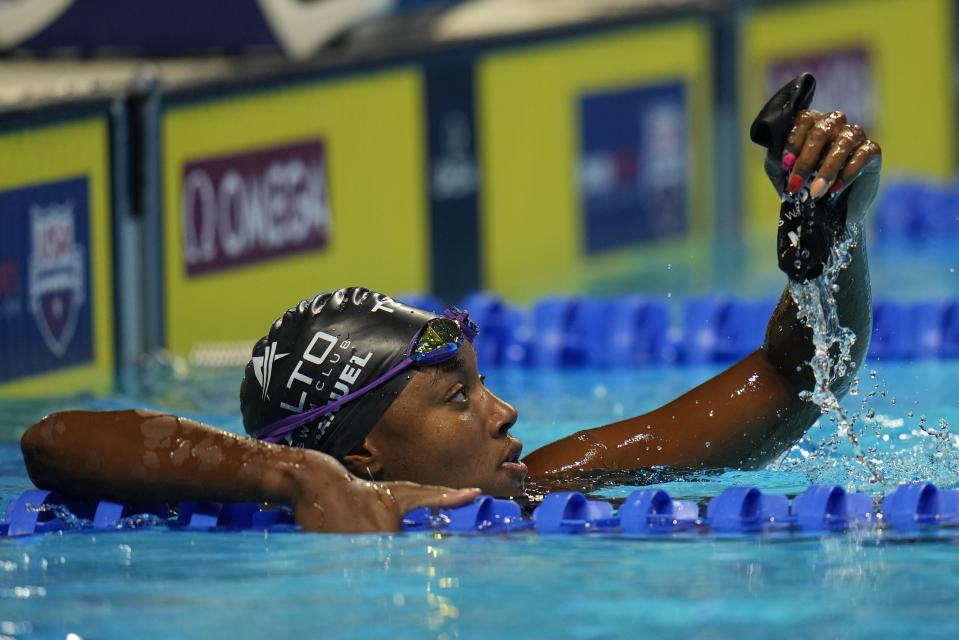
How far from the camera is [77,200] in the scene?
5.91m

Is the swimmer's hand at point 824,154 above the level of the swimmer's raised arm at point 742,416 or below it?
above

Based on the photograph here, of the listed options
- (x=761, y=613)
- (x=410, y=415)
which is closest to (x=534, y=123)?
(x=410, y=415)

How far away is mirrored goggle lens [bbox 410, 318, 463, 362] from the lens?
3.12m

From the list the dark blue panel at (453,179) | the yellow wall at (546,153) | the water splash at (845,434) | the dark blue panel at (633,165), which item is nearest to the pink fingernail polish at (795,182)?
the water splash at (845,434)

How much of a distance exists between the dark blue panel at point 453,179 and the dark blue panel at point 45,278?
6.44ft

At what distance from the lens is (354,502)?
2924mm

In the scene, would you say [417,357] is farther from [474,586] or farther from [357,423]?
[474,586]

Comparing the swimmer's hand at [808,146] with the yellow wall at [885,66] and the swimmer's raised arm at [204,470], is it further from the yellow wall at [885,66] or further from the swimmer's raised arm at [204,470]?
the yellow wall at [885,66]

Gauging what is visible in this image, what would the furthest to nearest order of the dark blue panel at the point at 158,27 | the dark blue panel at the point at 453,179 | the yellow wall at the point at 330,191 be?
the dark blue panel at the point at 453,179 < the dark blue panel at the point at 158,27 < the yellow wall at the point at 330,191

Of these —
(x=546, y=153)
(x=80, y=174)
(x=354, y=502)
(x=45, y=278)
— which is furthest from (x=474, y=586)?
(x=546, y=153)

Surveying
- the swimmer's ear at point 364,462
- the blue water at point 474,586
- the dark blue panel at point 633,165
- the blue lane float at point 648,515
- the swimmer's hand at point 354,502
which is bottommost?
the blue water at point 474,586

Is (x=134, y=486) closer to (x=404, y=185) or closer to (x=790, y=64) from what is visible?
(x=404, y=185)

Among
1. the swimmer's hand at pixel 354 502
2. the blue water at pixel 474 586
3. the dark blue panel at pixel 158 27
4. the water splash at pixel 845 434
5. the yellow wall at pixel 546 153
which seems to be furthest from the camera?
the yellow wall at pixel 546 153

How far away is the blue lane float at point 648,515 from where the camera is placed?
306 centimetres
